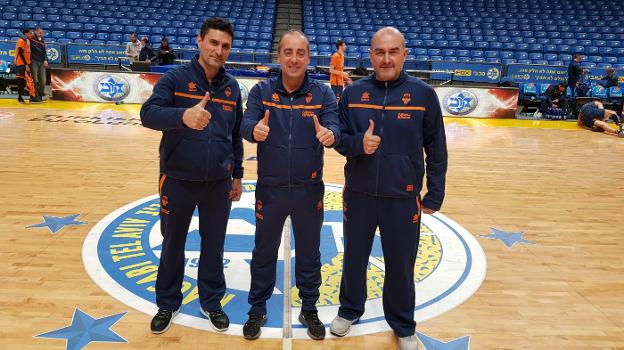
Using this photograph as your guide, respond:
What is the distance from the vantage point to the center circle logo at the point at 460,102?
12344 millimetres

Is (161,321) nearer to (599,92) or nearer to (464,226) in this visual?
(464,226)

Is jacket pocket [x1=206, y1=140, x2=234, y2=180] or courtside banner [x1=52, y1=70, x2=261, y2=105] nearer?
jacket pocket [x1=206, y1=140, x2=234, y2=180]

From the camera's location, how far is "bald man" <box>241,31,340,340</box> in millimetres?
2564

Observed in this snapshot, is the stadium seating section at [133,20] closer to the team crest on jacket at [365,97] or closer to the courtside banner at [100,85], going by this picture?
the courtside banner at [100,85]

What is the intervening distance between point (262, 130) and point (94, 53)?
1405 cm

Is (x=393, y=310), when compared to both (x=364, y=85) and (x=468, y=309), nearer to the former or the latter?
(x=468, y=309)

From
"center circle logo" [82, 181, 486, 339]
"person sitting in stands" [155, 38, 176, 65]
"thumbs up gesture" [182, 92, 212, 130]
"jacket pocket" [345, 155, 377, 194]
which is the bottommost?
"center circle logo" [82, 181, 486, 339]

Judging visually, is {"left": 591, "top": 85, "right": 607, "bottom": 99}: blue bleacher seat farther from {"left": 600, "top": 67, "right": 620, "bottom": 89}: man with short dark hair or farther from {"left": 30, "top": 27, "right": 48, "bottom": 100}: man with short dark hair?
{"left": 30, "top": 27, "right": 48, "bottom": 100}: man with short dark hair

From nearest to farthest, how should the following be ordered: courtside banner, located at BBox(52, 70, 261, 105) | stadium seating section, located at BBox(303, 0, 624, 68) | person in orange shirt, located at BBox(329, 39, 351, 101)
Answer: person in orange shirt, located at BBox(329, 39, 351, 101)
courtside banner, located at BBox(52, 70, 261, 105)
stadium seating section, located at BBox(303, 0, 624, 68)

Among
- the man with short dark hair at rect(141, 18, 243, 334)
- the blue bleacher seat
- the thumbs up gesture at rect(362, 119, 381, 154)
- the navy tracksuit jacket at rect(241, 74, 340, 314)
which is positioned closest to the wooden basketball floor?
the man with short dark hair at rect(141, 18, 243, 334)

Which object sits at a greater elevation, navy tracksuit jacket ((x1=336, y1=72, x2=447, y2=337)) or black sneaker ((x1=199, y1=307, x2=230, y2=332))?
navy tracksuit jacket ((x1=336, y1=72, x2=447, y2=337))

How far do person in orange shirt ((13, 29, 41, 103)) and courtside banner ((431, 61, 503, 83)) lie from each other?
1128 centimetres

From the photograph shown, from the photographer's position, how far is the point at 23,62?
11.4 meters

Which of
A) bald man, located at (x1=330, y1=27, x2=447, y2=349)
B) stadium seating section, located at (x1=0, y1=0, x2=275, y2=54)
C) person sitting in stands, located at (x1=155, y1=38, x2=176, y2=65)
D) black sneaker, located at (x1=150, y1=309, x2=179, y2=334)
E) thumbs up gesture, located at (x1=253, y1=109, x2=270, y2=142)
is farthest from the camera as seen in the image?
stadium seating section, located at (x1=0, y1=0, x2=275, y2=54)
